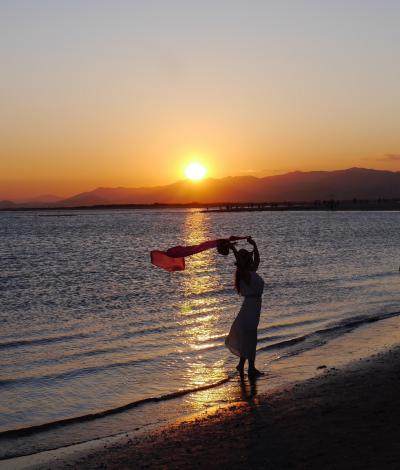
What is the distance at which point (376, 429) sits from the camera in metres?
7.63

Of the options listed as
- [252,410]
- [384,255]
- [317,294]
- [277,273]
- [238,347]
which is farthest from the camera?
[384,255]

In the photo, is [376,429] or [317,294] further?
[317,294]

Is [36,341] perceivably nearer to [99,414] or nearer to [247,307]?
[99,414]

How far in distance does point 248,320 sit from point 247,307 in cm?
23

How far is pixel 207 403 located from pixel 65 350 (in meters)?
5.35

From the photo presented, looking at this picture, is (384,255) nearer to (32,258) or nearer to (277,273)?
(277,273)

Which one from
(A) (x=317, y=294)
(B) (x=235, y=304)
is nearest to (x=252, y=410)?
(B) (x=235, y=304)

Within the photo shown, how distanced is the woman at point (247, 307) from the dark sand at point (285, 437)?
131 centimetres

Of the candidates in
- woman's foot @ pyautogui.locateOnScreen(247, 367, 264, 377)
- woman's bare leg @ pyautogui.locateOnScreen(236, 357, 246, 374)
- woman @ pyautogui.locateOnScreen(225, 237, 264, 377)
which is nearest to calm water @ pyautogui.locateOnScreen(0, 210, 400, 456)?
woman's bare leg @ pyautogui.locateOnScreen(236, 357, 246, 374)

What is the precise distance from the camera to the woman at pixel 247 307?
10.6 metres

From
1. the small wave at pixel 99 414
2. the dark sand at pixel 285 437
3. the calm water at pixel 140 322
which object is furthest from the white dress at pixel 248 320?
the dark sand at pixel 285 437

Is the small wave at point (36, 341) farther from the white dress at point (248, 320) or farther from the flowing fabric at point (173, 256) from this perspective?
the white dress at point (248, 320)

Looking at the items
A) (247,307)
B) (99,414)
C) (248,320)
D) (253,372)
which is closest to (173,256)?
(247,307)

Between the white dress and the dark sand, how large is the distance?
Answer: 1297 mm
